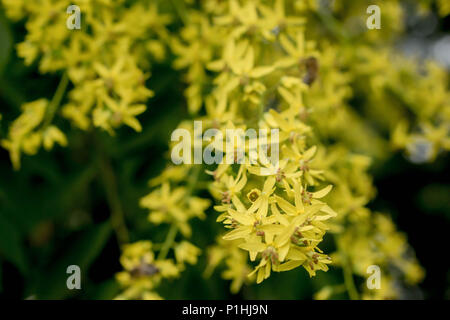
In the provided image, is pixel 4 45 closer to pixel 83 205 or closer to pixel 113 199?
pixel 113 199

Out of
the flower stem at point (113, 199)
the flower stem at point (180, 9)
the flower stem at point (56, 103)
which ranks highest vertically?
the flower stem at point (180, 9)

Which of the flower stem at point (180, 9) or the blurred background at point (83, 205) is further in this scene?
the flower stem at point (180, 9)

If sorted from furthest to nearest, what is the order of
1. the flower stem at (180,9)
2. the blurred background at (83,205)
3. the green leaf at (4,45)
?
the flower stem at (180,9) → the blurred background at (83,205) → the green leaf at (4,45)

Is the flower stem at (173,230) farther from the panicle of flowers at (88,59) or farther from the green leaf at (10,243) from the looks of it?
the green leaf at (10,243)

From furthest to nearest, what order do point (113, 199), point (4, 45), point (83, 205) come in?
point (83, 205), point (113, 199), point (4, 45)

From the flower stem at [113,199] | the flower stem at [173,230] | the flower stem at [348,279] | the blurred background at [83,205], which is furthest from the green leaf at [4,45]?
the flower stem at [348,279]

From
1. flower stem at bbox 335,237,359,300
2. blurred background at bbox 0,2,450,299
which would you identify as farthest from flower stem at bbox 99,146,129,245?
flower stem at bbox 335,237,359,300

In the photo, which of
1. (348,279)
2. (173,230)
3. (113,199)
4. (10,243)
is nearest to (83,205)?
(113,199)

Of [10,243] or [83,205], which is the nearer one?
[10,243]

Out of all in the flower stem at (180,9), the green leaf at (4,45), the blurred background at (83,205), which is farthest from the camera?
the flower stem at (180,9)
